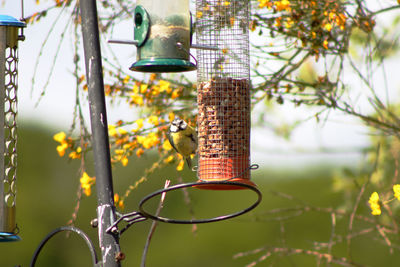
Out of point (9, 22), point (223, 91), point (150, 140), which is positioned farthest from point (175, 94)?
point (9, 22)

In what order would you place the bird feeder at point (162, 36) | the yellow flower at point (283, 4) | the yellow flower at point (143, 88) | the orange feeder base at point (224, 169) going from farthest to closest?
the yellow flower at point (143, 88)
the yellow flower at point (283, 4)
the orange feeder base at point (224, 169)
the bird feeder at point (162, 36)

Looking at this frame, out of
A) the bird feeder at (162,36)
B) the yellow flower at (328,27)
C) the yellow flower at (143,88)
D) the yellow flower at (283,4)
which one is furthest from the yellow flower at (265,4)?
the yellow flower at (143,88)

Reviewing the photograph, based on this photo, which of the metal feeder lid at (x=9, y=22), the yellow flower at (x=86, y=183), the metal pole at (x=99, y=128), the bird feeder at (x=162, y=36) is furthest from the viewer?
the yellow flower at (x=86, y=183)

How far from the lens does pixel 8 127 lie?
3.00 m

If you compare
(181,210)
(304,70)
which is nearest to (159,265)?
(181,210)

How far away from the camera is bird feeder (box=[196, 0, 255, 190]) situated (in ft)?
10.8

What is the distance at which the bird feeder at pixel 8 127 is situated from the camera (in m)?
2.90

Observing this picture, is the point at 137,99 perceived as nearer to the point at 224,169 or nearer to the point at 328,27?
the point at 224,169

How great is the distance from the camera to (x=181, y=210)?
12.6 metres

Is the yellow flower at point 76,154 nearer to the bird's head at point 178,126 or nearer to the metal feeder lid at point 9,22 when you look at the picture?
the bird's head at point 178,126

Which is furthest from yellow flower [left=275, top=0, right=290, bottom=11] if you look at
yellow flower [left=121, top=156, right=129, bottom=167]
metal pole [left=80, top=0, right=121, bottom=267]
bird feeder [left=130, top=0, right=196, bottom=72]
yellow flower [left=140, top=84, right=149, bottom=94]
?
metal pole [left=80, top=0, right=121, bottom=267]

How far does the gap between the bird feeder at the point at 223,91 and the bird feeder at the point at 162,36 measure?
0.89 feet

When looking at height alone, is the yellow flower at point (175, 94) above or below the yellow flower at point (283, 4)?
below

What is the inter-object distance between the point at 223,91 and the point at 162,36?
1.41 feet
